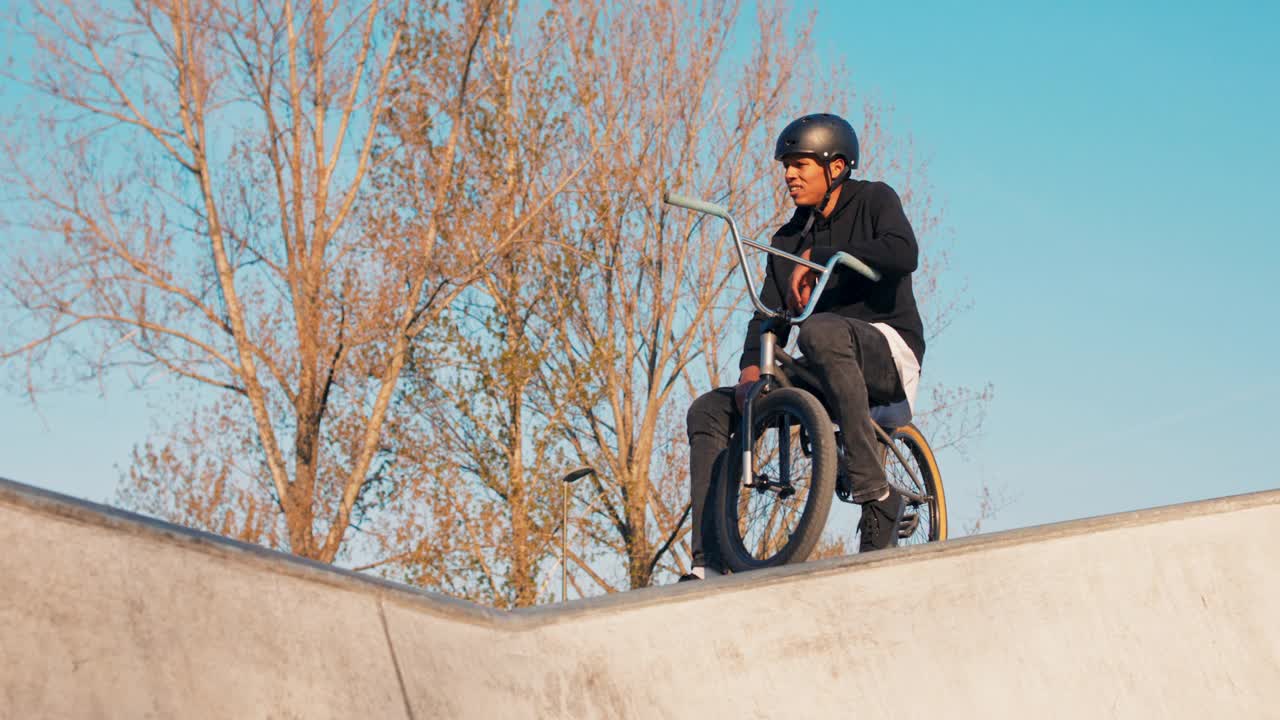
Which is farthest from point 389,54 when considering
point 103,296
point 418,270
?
point 103,296

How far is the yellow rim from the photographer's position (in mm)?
4242

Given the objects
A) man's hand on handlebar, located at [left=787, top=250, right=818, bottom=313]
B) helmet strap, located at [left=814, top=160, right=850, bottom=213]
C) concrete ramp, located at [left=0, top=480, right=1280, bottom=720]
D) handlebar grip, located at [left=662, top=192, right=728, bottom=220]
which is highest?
helmet strap, located at [left=814, top=160, right=850, bottom=213]

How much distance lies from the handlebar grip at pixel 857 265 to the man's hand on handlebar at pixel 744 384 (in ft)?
1.58

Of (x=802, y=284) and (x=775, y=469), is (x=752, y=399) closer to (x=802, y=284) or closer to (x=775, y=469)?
(x=775, y=469)

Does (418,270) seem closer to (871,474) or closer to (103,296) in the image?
(103,296)

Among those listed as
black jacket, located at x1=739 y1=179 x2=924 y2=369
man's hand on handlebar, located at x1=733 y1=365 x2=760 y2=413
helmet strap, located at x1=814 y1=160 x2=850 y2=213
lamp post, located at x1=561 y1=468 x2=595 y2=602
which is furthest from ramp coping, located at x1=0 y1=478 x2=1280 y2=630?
lamp post, located at x1=561 y1=468 x2=595 y2=602

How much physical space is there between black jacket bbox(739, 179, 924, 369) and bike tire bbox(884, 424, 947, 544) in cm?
41

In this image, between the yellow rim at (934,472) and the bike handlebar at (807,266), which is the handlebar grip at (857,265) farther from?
the yellow rim at (934,472)

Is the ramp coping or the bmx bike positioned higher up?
the bmx bike

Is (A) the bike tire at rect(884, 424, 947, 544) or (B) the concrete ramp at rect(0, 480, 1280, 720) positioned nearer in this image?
(B) the concrete ramp at rect(0, 480, 1280, 720)

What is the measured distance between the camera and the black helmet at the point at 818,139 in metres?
4.03

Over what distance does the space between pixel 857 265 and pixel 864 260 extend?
73 millimetres

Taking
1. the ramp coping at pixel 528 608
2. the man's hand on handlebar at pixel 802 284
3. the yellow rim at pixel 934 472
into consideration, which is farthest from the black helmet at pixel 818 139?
the ramp coping at pixel 528 608

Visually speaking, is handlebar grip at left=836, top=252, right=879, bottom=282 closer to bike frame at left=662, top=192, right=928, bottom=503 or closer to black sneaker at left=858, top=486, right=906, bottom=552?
bike frame at left=662, top=192, right=928, bottom=503
